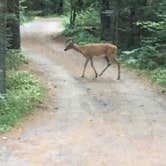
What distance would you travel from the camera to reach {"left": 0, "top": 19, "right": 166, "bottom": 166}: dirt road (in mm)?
8531

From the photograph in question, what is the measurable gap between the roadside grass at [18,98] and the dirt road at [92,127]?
24cm

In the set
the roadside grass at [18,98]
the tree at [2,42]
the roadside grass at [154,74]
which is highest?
the tree at [2,42]

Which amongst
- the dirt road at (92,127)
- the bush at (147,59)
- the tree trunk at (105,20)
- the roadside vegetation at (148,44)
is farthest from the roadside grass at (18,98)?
the tree trunk at (105,20)

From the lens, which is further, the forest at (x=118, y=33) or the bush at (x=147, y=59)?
the bush at (x=147, y=59)

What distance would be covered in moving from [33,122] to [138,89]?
4967mm

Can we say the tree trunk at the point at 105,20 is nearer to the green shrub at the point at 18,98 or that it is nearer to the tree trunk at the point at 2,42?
the green shrub at the point at 18,98

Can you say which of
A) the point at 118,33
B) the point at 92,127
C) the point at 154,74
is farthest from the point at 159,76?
the point at 118,33

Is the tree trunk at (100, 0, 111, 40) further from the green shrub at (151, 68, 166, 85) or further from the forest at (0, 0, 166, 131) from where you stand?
the green shrub at (151, 68, 166, 85)

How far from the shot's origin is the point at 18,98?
12406 mm

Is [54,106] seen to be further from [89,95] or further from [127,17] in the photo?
[127,17]

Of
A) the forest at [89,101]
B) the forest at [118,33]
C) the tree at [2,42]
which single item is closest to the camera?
the forest at [89,101]

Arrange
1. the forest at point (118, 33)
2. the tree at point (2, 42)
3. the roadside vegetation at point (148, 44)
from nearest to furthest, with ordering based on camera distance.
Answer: the tree at point (2, 42) < the forest at point (118, 33) < the roadside vegetation at point (148, 44)

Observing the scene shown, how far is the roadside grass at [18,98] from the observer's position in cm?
1090

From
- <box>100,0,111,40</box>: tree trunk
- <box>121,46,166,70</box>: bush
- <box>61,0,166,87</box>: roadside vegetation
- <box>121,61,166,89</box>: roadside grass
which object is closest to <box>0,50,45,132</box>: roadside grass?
<box>121,61,166,89</box>: roadside grass
